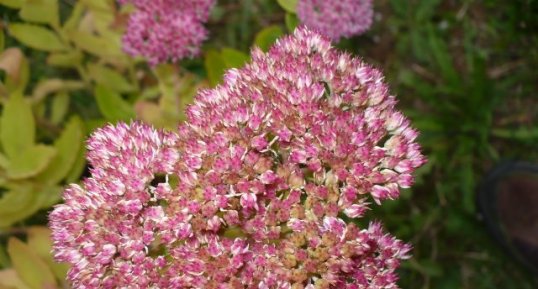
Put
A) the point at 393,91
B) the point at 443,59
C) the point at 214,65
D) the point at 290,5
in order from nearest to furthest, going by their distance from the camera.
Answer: the point at 290,5 → the point at 214,65 → the point at 443,59 → the point at 393,91

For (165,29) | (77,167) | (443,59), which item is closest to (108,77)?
(77,167)

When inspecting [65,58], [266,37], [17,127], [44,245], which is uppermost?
[65,58]

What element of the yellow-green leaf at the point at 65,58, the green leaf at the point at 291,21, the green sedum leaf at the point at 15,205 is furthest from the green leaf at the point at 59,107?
the green leaf at the point at 291,21

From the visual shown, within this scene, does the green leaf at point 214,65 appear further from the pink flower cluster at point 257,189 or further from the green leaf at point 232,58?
the pink flower cluster at point 257,189

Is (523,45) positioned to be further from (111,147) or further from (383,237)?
(111,147)

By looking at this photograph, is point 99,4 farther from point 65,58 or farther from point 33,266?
point 33,266

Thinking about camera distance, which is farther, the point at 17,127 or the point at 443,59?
the point at 443,59

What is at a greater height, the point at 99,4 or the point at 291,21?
the point at 99,4
